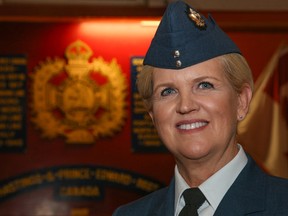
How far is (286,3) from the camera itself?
2801 mm

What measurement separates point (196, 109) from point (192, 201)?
0.17 metres

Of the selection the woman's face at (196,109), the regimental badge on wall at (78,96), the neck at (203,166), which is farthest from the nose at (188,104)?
the regimental badge on wall at (78,96)

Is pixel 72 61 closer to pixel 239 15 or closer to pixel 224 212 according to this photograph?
pixel 239 15

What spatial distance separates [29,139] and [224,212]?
6.38ft

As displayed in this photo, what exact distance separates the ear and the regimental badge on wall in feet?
5.81

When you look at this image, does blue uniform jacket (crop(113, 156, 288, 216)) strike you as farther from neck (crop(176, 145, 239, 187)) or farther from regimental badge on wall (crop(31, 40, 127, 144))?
regimental badge on wall (crop(31, 40, 127, 144))

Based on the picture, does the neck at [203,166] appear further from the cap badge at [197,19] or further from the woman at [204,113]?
the cap badge at [197,19]

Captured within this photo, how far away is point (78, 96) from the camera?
2.87m

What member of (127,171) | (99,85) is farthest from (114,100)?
(127,171)

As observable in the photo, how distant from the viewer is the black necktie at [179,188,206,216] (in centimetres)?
109

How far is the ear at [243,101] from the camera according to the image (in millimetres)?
1129

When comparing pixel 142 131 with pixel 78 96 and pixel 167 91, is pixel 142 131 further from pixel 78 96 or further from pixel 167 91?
pixel 167 91

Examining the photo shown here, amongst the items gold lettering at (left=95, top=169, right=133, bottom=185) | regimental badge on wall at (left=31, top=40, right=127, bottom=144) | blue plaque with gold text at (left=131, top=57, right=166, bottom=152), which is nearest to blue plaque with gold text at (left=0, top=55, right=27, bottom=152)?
regimental badge on wall at (left=31, top=40, right=127, bottom=144)

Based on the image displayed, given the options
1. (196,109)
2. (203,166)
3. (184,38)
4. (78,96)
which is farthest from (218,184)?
(78,96)
